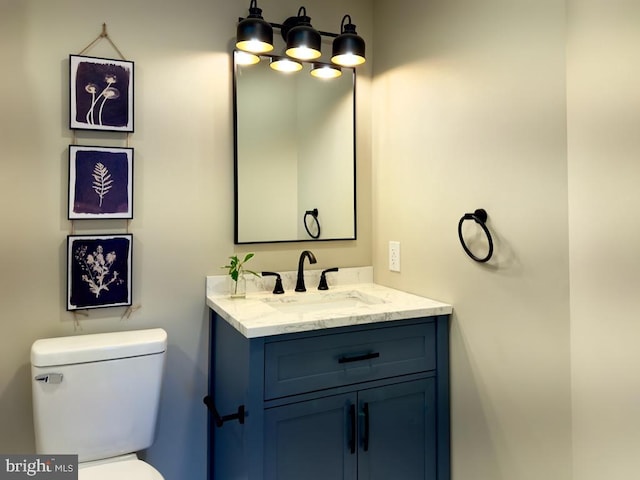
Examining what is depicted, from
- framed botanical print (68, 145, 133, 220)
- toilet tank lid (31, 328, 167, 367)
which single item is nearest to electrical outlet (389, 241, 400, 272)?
toilet tank lid (31, 328, 167, 367)

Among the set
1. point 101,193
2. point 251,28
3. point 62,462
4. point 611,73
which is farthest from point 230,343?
point 611,73

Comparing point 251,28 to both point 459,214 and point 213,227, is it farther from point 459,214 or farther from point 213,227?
point 459,214

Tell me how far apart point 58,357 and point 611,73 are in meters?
1.83

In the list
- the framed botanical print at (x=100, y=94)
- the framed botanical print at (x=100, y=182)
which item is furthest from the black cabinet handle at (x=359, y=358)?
the framed botanical print at (x=100, y=94)

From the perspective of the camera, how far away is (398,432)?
155 cm

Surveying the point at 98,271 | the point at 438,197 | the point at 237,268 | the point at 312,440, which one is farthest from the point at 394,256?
the point at 98,271

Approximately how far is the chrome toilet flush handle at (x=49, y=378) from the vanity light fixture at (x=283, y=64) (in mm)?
1476

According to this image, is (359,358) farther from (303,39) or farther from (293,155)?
(303,39)

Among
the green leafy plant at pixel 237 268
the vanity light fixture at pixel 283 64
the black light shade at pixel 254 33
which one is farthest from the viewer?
the vanity light fixture at pixel 283 64

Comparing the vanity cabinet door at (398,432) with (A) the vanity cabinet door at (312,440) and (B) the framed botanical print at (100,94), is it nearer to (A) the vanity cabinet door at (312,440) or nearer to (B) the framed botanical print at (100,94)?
(A) the vanity cabinet door at (312,440)

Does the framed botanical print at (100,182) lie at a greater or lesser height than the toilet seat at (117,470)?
greater

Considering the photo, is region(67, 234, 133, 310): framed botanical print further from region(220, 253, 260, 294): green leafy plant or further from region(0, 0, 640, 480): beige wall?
region(220, 253, 260, 294): green leafy plant

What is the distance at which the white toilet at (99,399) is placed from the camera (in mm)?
1386

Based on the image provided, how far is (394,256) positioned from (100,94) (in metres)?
1.38
